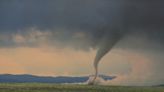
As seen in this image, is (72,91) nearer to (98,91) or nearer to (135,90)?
(98,91)

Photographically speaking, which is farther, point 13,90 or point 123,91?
point 123,91

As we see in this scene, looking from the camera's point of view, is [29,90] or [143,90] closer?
[29,90]

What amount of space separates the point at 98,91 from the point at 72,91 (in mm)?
9365

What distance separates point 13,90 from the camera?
115 meters

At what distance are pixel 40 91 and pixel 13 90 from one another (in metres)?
6.90

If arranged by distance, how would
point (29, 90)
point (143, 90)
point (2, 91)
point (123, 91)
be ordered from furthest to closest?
point (143, 90) → point (123, 91) → point (29, 90) → point (2, 91)

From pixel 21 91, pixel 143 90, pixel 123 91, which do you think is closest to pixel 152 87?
pixel 143 90

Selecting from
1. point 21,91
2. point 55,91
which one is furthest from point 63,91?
point 21,91

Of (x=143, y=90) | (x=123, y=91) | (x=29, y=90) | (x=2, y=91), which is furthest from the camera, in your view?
(x=143, y=90)

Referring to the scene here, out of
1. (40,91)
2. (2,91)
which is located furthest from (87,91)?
(2,91)

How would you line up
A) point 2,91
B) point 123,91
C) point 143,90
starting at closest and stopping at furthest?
point 2,91 → point 123,91 → point 143,90

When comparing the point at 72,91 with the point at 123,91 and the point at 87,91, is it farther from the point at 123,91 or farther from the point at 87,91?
the point at 123,91

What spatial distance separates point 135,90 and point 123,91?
200 inches

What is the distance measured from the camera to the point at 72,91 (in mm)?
114625
